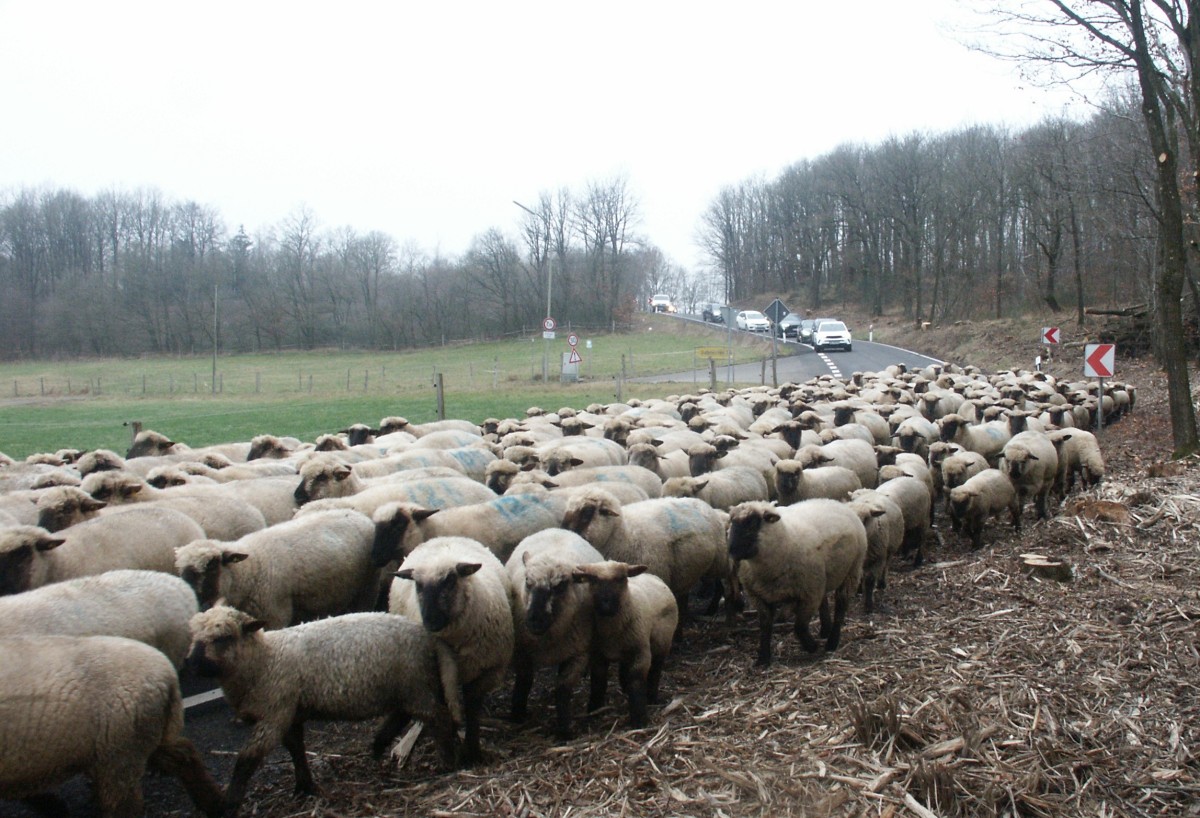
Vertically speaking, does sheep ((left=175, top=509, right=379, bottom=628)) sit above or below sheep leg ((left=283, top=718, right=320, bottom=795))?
above

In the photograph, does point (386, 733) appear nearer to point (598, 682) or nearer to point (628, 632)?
point (598, 682)

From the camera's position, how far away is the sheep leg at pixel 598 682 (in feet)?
20.9

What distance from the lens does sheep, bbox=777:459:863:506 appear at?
10.2 m

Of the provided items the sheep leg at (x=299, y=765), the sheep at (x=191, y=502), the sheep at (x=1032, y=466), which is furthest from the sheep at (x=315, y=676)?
the sheep at (x=1032, y=466)

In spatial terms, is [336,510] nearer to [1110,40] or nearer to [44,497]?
[44,497]

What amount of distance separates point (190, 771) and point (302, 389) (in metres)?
43.5

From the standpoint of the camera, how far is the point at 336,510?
24.9 feet

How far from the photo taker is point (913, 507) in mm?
10047

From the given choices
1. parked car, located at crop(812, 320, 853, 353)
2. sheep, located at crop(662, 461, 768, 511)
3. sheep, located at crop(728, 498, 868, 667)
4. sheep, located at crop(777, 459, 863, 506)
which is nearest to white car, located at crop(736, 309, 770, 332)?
parked car, located at crop(812, 320, 853, 353)

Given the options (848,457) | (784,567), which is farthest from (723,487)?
(848,457)

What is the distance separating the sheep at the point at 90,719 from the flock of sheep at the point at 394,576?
11 mm

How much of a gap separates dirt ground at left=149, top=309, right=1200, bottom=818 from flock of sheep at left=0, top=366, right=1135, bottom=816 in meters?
0.30

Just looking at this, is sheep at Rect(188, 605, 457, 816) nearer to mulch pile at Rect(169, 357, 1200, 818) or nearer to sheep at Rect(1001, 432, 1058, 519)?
mulch pile at Rect(169, 357, 1200, 818)

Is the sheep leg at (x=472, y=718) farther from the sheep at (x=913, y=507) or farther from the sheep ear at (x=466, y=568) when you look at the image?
the sheep at (x=913, y=507)
